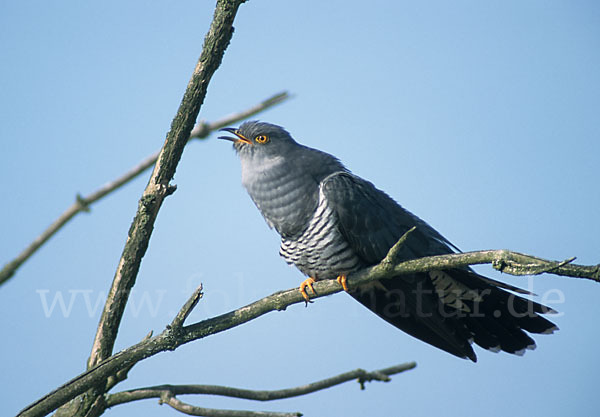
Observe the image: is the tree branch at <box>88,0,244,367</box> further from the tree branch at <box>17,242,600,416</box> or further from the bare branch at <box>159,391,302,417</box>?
the bare branch at <box>159,391,302,417</box>

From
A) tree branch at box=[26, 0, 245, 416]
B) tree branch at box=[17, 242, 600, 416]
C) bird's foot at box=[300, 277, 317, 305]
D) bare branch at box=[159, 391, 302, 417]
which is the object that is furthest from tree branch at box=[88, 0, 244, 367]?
bird's foot at box=[300, 277, 317, 305]

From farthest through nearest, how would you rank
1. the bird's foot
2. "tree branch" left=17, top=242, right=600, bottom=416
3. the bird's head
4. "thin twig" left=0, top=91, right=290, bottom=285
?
the bird's head, the bird's foot, "tree branch" left=17, top=242, right=600, bottom=416, "thin twig" left=0, top=91, right=290, bottom=285

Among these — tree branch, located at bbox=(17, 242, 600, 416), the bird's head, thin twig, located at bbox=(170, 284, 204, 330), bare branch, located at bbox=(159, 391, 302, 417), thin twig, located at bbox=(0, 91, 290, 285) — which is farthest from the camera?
the bird's head

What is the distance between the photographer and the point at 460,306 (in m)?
3.52

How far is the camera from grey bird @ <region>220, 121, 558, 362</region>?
11.1 feet

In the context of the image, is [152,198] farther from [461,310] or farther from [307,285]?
[461,310]

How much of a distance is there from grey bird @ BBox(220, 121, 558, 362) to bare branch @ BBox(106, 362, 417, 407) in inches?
31.5

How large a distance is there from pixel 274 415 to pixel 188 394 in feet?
1.78

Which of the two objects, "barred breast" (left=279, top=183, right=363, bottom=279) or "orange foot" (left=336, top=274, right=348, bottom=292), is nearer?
"orange foot" (left=336, top=274, right=348, bottom=292)

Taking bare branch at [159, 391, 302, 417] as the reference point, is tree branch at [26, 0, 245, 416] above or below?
above

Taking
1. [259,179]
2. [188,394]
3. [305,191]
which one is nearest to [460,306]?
[305,191]

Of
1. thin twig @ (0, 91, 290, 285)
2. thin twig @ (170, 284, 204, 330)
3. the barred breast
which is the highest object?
the barred breast

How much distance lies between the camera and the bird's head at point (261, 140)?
3701 mm

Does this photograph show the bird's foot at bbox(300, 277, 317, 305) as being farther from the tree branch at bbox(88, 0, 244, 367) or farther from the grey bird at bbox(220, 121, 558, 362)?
the tree branch at bbox(88, 0, 244, 367)
